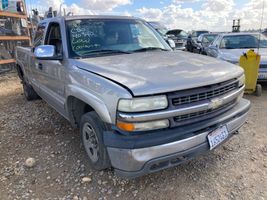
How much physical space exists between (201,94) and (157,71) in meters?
0.50

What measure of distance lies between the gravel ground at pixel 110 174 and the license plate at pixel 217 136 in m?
0.51

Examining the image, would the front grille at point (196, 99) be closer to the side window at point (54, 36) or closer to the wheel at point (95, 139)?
the wheel at point (95, 139)

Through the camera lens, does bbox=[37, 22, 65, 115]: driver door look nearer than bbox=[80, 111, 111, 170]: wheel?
No

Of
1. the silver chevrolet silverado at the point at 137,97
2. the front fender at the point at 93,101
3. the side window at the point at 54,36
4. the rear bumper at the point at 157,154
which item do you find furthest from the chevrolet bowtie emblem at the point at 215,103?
the side window at the point at 54,36

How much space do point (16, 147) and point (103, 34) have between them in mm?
2143

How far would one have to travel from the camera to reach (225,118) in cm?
269

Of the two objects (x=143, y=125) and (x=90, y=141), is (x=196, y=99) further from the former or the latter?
(x=90, y=141)

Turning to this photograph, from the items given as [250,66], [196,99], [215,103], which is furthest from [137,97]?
[250,66]

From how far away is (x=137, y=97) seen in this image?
2.20 m

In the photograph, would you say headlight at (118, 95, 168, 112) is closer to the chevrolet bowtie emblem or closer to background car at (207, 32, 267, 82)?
the chevrolet bowtie emblem

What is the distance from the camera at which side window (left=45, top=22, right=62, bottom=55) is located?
12.1 ft

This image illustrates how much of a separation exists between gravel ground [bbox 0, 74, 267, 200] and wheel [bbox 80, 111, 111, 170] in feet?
0.78

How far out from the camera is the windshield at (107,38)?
11.1 ft

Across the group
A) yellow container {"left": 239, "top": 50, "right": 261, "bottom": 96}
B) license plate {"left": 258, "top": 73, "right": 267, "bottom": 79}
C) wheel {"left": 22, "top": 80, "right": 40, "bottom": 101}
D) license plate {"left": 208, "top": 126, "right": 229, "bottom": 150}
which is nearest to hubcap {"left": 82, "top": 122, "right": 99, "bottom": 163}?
license plate {"left": 208, "top": 126, "right": 229, "bottom": 150}
